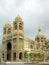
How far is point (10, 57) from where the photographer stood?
4798 inches

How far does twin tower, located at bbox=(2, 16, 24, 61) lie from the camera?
113 m

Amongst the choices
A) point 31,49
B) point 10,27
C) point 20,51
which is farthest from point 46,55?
point 10,27

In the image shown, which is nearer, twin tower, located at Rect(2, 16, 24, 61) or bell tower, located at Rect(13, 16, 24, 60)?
bell tower, located at Rect(13, 16, 24, 60)

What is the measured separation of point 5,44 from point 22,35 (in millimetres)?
13877

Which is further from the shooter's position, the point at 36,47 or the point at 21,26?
the point at 36,47

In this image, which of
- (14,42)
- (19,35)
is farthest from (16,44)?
(19,35)

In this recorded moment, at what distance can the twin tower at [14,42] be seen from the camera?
11344 cm

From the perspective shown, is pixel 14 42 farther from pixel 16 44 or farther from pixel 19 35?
pixel 19 35

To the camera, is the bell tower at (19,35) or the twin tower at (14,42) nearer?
the bell tower at (19,35)

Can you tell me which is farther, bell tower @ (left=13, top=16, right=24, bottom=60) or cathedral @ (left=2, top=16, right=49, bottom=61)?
cathedral @ (left=2, top=16, right=49, bottom=61)

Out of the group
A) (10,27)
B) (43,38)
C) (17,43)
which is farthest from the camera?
(43,38)

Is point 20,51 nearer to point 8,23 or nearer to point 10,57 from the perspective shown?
point 10,57

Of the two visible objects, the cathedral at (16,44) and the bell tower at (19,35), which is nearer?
the bell tower at (19,35)

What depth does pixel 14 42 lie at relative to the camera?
382ft
